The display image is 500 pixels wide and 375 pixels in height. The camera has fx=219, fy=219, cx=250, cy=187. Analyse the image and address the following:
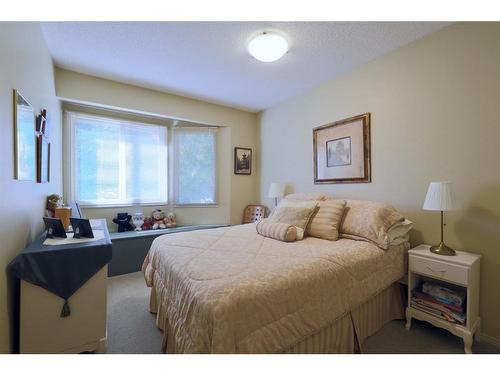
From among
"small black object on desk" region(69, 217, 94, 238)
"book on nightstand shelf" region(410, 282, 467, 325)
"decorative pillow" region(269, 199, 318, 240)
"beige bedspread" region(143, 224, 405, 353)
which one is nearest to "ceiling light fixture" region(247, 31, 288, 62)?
"decorative pillow" region(269, 199, 318, 240)

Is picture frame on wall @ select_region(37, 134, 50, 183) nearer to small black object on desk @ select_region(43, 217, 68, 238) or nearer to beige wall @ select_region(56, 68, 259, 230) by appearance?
small black object on desk @ select_region(43, 217, 68, 238)

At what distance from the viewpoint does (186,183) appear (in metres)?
3.73

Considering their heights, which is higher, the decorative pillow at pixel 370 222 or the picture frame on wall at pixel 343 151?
the picture frame on wall at pixel 343 151

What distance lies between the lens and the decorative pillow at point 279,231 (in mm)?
1863

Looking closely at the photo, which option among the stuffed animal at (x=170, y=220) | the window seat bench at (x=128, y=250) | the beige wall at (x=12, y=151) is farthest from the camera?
the stuffed animal at (x=170, y=220)

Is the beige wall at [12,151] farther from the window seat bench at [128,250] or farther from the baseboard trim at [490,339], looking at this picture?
the baseboard trim at [490,339]

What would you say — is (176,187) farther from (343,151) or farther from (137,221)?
(343,151)

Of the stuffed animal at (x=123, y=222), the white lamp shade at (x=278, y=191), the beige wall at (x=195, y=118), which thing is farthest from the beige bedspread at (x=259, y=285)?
the beige wall at (x=195, y=118)

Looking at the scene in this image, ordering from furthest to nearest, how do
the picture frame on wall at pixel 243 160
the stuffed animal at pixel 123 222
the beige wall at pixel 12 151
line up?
the picture frame on wall at pixel 243 160 → the stuffed animal at pixel 123 222 → the beige wall at pixel 12 151

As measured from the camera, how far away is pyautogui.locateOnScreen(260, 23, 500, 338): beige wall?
1.61 m

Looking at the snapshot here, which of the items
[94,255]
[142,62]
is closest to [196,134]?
[142,62]

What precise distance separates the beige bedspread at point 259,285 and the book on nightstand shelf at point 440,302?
0.69 feet

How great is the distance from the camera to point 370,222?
1831 mm
